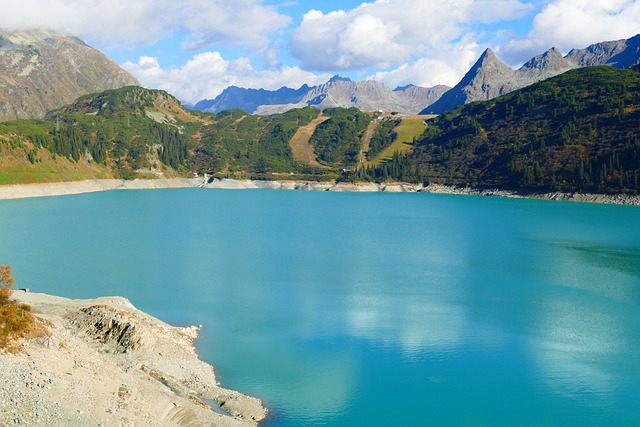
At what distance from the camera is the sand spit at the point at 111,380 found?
24916mm

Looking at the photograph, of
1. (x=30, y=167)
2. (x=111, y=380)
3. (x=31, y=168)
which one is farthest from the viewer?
(x=30, y=167)

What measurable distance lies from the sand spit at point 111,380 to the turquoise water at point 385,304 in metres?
2.54

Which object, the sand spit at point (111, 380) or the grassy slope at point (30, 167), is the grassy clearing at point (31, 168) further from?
the sand spit at point (111, 380)

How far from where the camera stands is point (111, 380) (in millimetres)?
28766

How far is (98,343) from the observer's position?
36.9 metres

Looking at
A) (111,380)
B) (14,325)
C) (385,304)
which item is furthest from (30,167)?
(111,380)

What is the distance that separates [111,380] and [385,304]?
97.1ft

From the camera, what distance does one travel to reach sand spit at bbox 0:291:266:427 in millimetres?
24916

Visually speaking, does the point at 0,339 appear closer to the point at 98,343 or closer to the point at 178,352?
the point at 98,343

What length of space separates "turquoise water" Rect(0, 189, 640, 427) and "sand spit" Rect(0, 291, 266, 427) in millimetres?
2544

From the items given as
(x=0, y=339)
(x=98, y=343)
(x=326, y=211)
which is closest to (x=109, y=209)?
(x=326, y=211)

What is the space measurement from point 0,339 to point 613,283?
59718 mm

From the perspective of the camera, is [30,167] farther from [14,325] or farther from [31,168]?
[14,325]

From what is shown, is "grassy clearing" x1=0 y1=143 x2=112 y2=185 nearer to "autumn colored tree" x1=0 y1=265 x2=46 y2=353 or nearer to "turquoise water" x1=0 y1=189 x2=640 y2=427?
"turquoise water" x1=0 y1=189 x2=640 y2=427
